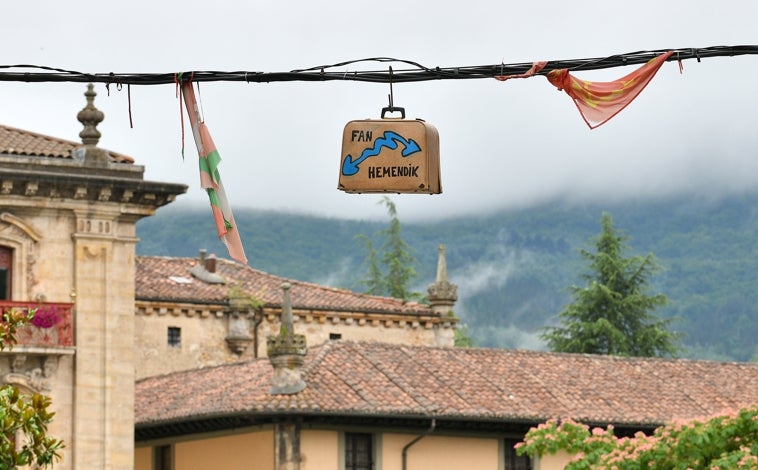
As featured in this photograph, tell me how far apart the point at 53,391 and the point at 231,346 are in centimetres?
1399

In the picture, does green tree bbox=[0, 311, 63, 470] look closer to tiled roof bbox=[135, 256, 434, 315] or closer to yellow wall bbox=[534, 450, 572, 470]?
yellow wall bbox=[534, 450, 572, 470]

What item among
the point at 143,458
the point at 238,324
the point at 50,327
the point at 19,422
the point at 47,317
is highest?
the point at 238,324

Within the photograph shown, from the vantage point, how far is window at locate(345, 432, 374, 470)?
1999 inches

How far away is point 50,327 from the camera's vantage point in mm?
47625

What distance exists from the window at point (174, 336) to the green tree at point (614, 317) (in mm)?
29719

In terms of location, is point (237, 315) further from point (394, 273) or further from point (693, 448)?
point (394, 273)

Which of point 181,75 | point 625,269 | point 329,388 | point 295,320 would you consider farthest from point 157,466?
point 625,269

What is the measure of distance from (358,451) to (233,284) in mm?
12996

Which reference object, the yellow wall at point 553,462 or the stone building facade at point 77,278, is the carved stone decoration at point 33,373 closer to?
the stone building facade at point 77,278

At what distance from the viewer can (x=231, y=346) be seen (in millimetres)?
61406

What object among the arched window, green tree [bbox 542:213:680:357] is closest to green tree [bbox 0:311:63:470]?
the arched window

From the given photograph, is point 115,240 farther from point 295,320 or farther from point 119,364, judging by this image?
point 295,320

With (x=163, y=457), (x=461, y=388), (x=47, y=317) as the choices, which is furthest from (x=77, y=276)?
(x=461, y=388)

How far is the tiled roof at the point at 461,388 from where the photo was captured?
50438 mm
